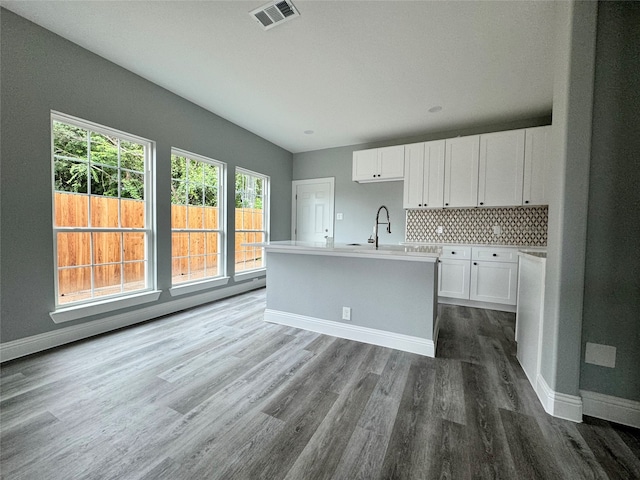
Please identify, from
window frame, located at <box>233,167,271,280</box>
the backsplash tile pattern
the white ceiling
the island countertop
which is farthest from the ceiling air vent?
the backsplash tile pattern

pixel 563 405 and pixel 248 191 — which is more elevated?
pixel 248 191

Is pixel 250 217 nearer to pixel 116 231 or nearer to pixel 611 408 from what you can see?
pixel 116 231

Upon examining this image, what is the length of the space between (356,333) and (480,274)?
2.31 m

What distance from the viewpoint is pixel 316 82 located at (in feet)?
9.58

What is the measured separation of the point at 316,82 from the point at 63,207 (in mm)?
2864

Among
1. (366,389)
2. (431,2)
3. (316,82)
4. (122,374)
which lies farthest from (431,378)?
(316,82)

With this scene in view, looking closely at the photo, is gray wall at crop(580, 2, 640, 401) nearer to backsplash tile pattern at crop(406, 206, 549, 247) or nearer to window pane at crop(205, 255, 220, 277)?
backsplash tile pattern at crop(406, 206, 549, 247)

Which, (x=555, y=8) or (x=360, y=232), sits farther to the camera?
(x=360, y=232)

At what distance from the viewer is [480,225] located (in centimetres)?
406

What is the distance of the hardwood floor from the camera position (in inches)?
46.2

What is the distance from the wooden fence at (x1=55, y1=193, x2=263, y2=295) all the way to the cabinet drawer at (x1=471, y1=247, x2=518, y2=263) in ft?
12.9

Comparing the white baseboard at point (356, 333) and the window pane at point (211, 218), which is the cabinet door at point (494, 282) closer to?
the white baseboard at point (356, 333)

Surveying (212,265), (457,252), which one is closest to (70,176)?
(212,265)

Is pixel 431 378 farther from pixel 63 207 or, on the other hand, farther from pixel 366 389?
pixel 63 207
